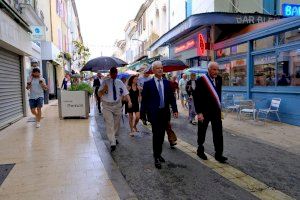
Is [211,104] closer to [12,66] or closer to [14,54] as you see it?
[12,66]

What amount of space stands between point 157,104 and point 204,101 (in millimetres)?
882

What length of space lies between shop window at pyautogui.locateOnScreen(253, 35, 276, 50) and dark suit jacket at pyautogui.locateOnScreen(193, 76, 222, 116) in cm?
613

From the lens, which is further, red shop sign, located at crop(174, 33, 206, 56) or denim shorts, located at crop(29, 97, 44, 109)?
red shop sign, located at crop(174, 33, 206, 56)

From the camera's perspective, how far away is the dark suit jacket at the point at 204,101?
572 centimetres

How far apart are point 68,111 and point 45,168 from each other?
21.6 feet

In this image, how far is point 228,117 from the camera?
38.9 feet

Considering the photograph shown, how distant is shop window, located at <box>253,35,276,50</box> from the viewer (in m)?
10.9

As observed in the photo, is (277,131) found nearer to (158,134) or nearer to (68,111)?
(158,134)

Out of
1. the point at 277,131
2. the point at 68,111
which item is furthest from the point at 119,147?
the point at 68,111

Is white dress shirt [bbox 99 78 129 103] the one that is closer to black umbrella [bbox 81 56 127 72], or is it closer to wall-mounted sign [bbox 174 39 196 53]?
black umbrella [bbox 81 56 127 72]

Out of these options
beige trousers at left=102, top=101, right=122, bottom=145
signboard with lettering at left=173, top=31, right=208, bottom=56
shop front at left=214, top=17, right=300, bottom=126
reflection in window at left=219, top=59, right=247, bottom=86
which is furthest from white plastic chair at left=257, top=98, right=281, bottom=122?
signboard with lettering at left=173, top=31, right=208, bottom=56

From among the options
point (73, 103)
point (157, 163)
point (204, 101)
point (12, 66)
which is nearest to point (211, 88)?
point (204, 101)

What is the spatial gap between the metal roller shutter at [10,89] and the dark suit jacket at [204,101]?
635cm

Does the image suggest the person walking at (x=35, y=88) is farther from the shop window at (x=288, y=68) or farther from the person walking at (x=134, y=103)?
the shop window at (x=288, y=68)
